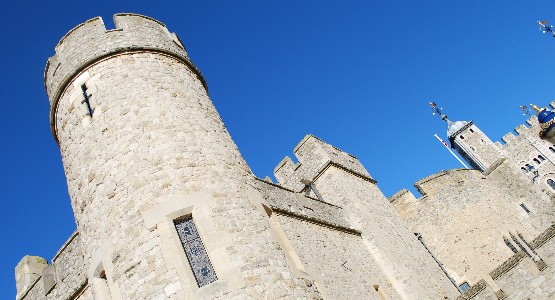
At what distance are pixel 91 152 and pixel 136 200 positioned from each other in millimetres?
1671

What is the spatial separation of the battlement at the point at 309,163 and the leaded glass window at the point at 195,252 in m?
6.83

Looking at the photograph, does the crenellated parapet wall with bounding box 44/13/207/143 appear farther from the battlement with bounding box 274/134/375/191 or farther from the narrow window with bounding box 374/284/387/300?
the narrow window with bounding box 374/284/387/300

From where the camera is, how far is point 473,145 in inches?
2183

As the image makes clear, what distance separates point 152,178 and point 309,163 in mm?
7214

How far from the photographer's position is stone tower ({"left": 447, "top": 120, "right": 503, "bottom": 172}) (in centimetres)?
5169

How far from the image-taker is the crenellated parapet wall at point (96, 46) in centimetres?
875

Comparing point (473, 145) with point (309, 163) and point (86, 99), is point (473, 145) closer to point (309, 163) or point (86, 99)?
point (309, 163)

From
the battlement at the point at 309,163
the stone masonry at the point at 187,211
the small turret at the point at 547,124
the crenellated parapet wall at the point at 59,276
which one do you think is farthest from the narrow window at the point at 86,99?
the small turret at the point at 547,124

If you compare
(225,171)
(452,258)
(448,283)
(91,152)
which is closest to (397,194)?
(452,258)

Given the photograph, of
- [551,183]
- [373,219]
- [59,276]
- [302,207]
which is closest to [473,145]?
[551,183]

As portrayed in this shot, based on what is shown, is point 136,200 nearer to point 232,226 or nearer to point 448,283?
point 232,226

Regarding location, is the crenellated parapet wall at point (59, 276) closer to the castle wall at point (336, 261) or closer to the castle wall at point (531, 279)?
the castle wall at point (336, 261)

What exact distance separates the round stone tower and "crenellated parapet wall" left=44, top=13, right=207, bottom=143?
3 cm

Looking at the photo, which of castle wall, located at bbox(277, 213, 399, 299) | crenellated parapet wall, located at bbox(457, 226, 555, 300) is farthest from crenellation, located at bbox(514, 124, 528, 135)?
castle wall, located at bbox(277, 213, 399, 299)
